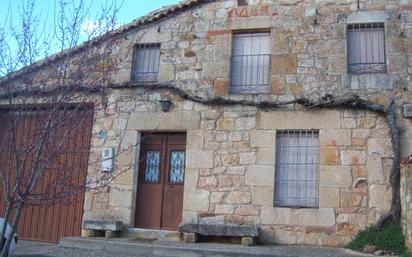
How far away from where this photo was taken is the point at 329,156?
8.16m

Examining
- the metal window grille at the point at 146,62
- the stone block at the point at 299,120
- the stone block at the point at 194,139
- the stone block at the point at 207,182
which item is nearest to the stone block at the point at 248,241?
the stone block at the point at 207,182

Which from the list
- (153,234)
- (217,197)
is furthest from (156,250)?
(217,197)

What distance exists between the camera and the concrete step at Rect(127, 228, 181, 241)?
8.66 meters

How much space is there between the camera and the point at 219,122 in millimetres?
8836

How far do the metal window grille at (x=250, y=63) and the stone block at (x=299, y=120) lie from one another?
55 cm

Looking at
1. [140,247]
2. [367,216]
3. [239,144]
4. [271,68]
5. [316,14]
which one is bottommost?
[140,247]

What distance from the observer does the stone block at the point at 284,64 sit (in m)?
8.70

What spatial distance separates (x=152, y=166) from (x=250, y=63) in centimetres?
271

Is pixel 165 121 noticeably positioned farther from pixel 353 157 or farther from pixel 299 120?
pixel 353 157

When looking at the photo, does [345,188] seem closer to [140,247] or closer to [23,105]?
[140,247]

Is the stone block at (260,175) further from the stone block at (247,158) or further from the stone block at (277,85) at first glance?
the stone block at (277,85)

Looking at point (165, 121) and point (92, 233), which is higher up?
point (165, 121)

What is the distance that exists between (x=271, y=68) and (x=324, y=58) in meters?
0.96

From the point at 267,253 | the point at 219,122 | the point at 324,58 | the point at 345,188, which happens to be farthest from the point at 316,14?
the point at 267,253
